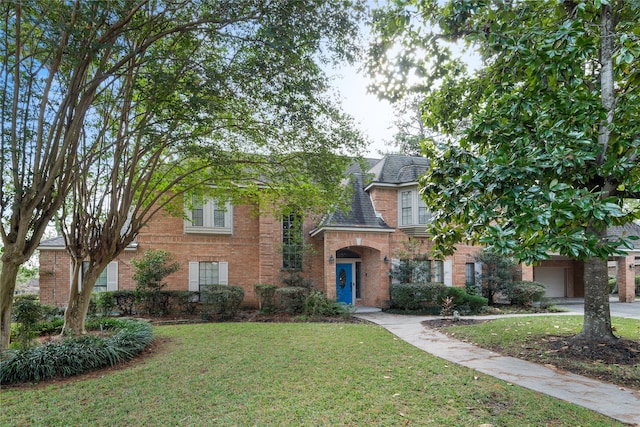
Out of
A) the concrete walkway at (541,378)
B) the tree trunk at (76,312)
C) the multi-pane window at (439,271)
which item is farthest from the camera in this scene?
the multi-pane window at (439,271)

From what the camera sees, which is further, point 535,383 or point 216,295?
point 216,295

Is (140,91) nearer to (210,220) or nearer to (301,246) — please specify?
(210,220)

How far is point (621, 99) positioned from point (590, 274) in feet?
12.1

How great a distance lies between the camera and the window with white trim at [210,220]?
15.5 m

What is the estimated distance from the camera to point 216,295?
13000 mm

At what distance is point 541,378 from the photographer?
5.79m

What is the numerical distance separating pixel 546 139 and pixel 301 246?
11234 mm

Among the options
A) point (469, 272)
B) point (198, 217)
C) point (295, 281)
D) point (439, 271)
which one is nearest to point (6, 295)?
point (198, 217)

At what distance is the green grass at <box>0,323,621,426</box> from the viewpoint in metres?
4.27

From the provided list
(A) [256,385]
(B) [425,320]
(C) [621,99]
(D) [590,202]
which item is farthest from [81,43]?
(B) [425,320]

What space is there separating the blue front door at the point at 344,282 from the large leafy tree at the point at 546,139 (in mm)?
9041

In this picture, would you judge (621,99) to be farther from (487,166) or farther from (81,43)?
(81,43)

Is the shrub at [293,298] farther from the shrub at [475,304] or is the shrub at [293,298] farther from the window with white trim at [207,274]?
the shrub at [475,304]

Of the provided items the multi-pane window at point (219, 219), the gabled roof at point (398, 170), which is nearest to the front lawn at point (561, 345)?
the gabled roof at point (398, 170)
